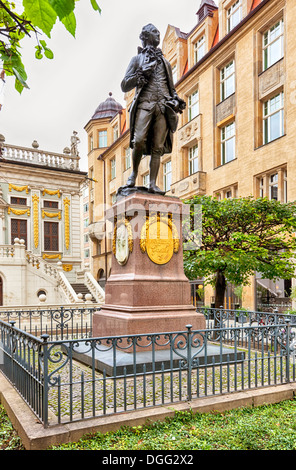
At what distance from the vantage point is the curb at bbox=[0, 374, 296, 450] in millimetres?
4031

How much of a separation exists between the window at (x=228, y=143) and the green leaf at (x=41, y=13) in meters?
22.4

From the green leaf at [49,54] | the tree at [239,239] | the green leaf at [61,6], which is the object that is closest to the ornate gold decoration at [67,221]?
the tree at [239,239]

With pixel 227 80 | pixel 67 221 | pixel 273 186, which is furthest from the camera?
pixel 67 221

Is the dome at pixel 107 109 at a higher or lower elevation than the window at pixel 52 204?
higher

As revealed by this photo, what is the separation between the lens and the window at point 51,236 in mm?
34625

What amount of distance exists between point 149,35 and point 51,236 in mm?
28226

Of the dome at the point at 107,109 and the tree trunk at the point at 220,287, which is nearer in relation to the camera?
the tree trunk at the point at 220,287

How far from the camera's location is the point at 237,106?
2270 centimetres

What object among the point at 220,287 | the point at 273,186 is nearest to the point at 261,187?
the point at 273,186

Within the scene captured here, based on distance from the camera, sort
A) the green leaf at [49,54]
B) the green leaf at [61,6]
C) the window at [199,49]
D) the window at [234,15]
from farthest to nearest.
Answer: the window at [199,49] < the window at [234,15] < the green leaf at [49,54] < the green leaf at [61,6]

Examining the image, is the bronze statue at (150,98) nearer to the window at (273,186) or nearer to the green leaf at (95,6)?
the green leaf at (95,6)

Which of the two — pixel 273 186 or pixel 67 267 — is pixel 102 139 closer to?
pixel 67 267
